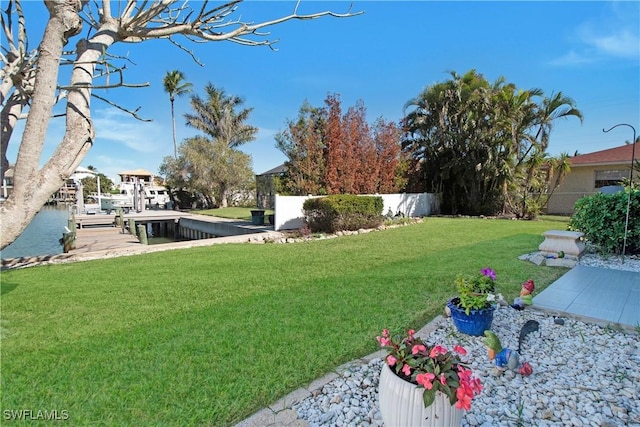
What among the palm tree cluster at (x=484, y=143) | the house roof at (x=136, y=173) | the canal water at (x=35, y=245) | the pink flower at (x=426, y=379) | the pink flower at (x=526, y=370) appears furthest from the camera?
the house roof at (x=136, y=173)

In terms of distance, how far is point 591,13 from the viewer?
23.9 ft

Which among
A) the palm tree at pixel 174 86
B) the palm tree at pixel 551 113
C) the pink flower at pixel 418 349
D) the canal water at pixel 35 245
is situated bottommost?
the canal water at pixel 35 245

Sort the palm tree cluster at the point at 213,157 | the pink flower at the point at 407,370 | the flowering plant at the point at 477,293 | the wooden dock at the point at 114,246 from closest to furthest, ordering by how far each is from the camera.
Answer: the pink flower at the point at 407,370, the flowering plant at the point at 477,293, the wooden dock at the point at 114,246, the palm tree cluster at the point at 213,157

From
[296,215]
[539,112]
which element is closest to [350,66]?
[296,215]

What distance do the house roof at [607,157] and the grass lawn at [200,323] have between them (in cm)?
1349

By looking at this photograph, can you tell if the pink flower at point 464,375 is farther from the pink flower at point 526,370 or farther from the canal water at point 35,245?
the canal water at point 35,245

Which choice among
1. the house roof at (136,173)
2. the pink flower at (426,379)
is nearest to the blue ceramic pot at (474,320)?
the pink flower at (426,379)

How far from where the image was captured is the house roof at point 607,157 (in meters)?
14.8

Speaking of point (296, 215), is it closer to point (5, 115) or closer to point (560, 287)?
point (560, 287)

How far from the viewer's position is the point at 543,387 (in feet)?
7.02

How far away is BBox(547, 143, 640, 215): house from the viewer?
49.6 ft

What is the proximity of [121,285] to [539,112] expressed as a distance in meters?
16.5

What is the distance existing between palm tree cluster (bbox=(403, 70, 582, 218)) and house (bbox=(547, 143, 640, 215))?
1202 millimetres

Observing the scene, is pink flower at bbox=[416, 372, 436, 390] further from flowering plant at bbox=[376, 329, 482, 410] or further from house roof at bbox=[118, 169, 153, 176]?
house roof at bbox=[118, 169, 153, 176]
